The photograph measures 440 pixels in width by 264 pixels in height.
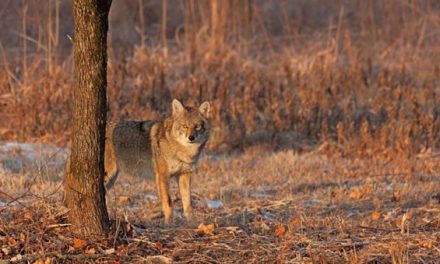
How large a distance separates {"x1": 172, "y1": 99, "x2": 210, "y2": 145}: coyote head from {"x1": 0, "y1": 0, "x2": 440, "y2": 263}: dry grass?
725 mm

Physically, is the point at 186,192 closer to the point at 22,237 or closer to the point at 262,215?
the point at 262,215

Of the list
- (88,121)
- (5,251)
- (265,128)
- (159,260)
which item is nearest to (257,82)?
(265,128)

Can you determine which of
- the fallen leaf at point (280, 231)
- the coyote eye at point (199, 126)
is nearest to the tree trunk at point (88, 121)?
the fallen leaf at point (280, 231)

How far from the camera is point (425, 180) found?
10.5 meters

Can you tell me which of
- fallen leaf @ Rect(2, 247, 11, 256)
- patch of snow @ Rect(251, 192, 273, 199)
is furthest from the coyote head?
fallen leaf @ Rect(2, 247, 11, 256)

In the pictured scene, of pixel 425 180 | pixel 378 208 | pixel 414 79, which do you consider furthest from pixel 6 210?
pixel 414 79

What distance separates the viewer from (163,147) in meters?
8.90

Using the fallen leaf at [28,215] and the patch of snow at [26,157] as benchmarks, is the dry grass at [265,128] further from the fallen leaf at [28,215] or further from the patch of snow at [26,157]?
the patch of snow at [26,157]

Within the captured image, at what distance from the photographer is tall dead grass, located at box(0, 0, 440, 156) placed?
12289 millimetres

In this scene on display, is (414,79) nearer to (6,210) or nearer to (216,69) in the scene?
(216,69)

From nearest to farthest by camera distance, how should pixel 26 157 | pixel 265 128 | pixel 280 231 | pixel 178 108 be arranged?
pixel 280 231 < pixel 178 108 < pixel 26 157 < pixel 265 128

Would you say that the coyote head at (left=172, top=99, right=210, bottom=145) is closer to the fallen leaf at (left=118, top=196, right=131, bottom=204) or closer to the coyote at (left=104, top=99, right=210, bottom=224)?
→ the coyote at (left=104, top=99, right=210, bottom=224)

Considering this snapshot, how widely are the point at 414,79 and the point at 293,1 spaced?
6.97 meters

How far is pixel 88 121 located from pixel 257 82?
26.2 feet
